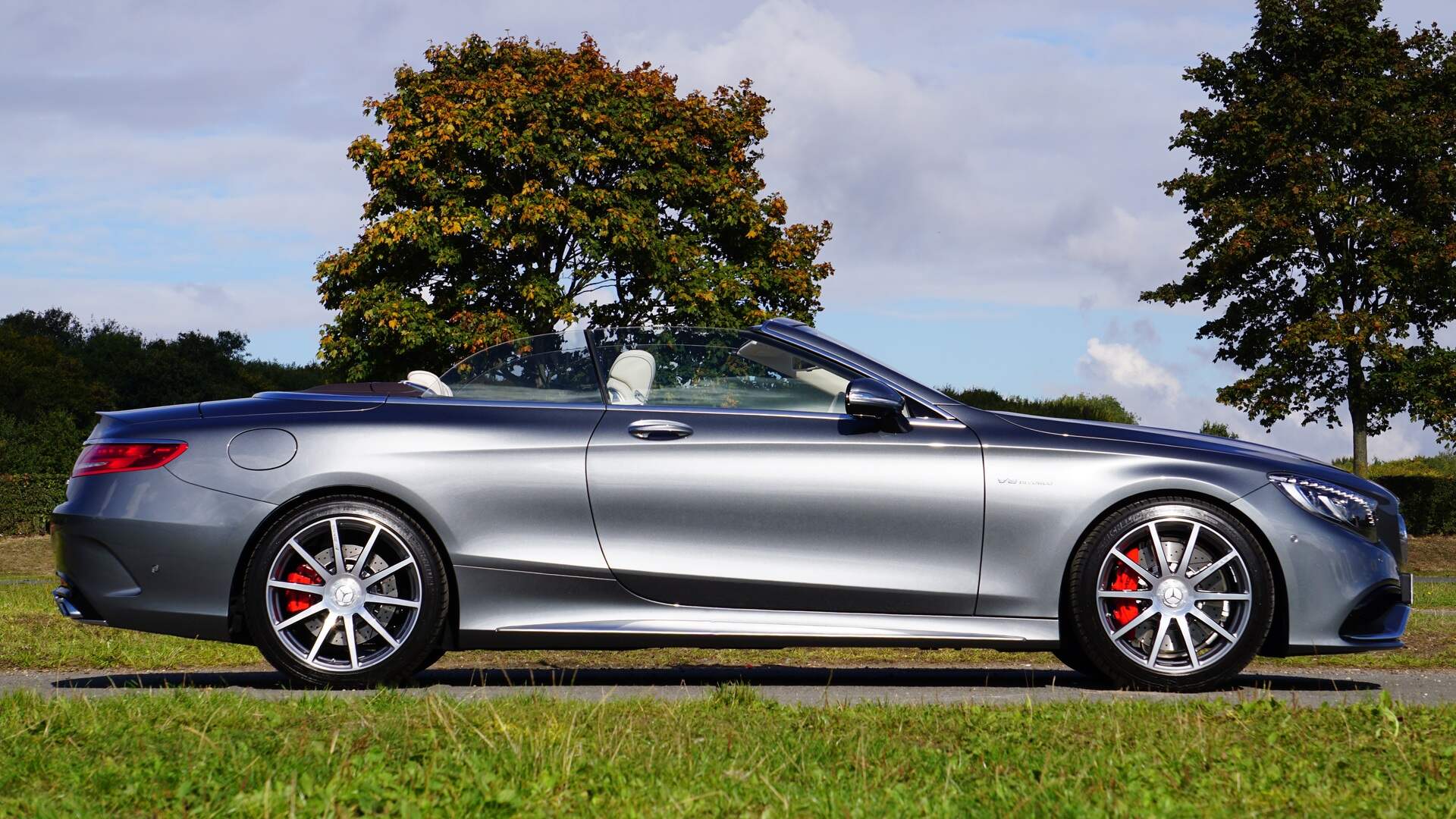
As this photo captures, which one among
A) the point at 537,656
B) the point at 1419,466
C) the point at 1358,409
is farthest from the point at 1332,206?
the point at 537,656

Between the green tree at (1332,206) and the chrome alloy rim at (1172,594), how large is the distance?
27.7 metres

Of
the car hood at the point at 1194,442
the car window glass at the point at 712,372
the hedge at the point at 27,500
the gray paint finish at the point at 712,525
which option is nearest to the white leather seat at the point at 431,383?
the gray paint finish at the point at 712,525

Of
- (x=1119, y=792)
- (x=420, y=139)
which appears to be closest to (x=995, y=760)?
(x=1119, y=792)

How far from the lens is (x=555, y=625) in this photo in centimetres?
546

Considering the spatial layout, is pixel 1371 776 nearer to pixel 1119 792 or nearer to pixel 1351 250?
pixel 1119 792

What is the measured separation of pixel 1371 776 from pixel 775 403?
2835mm

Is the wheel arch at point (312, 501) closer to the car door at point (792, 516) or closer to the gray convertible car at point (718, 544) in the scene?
the gray convertible car at point (718, 544)

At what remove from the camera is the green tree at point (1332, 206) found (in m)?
31.3

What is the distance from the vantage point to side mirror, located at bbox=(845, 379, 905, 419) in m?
5.45

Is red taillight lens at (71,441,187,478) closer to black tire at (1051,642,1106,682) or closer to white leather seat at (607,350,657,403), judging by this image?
white leather seat at (607,350,657,403)

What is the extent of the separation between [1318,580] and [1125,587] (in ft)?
2.51

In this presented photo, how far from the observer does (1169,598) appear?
5.50 meters

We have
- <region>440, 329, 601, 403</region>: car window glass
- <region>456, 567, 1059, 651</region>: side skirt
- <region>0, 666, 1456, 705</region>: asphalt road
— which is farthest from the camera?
<region>440, 329, 601, 403</region>: car window glass

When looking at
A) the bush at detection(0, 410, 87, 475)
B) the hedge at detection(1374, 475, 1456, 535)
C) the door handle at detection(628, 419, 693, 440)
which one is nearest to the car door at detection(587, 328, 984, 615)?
the door handle at detection(628, 419, 693, 440)
